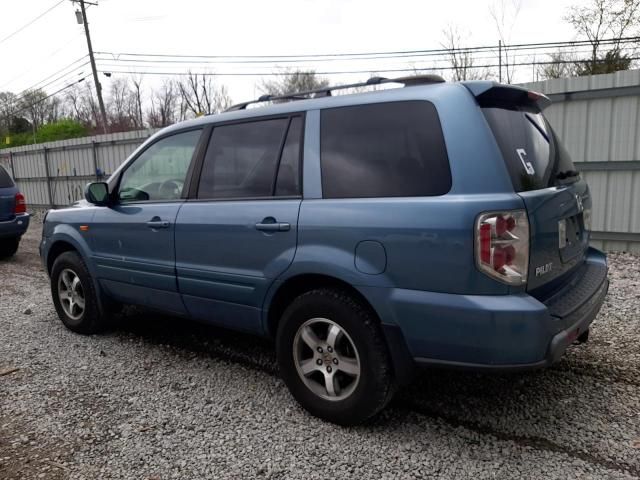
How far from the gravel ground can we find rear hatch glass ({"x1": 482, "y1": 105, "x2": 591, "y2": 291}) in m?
0.88

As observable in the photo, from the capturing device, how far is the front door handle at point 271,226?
301 centimetres

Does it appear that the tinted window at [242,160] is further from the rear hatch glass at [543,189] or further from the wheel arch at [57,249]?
the wheel arch at [57,249]

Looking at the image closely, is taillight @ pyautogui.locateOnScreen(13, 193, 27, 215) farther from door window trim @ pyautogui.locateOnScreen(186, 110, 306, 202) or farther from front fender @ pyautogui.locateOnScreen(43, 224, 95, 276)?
door window trim @ pyautogui.locateOnScreen(186, 110, 306, 202)

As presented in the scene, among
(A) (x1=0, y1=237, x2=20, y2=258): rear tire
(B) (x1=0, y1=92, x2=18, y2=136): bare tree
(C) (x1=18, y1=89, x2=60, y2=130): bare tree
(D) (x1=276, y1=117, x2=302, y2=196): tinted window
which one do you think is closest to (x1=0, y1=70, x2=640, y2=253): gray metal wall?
(D) (x1=276, y1=117, x2=302, y2=196): tinted window

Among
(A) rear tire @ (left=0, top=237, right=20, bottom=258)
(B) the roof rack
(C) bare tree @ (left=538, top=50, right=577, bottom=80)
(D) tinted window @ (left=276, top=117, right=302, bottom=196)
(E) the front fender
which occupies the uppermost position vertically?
(C) bare tree @ (left=538, top=50, right=577, bottom=80)

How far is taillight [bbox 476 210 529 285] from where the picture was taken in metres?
2.34

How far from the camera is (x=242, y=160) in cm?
345

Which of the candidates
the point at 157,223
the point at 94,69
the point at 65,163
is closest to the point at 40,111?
the point at 94,69

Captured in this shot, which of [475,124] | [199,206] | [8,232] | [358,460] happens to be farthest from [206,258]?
[8,232]

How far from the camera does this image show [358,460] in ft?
8.63

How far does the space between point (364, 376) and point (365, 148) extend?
1247 mm

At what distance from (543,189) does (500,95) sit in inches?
22.7

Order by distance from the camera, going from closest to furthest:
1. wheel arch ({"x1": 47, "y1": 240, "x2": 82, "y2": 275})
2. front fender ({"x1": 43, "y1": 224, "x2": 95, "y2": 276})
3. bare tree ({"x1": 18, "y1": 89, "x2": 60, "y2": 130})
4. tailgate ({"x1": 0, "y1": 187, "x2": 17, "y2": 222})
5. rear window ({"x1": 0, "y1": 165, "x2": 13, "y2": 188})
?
front fender ({"x1": 43, "y1": 224, "x2": 95, "y2": 276}), wheel arch ({"x1": 47, "y1": 240, "x2": 82, "y2": 275}), tailgate ({"x1": 0, "y1": 187, "x2": 17, "y2": 222}), rear window ({"x1": 0, "y1": 165, "x2": 13, "y2": 188}), bare tree ({"x1": 18, "y1": 89, "x2": 60, "y2": 130})

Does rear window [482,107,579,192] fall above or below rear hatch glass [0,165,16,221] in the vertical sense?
above
